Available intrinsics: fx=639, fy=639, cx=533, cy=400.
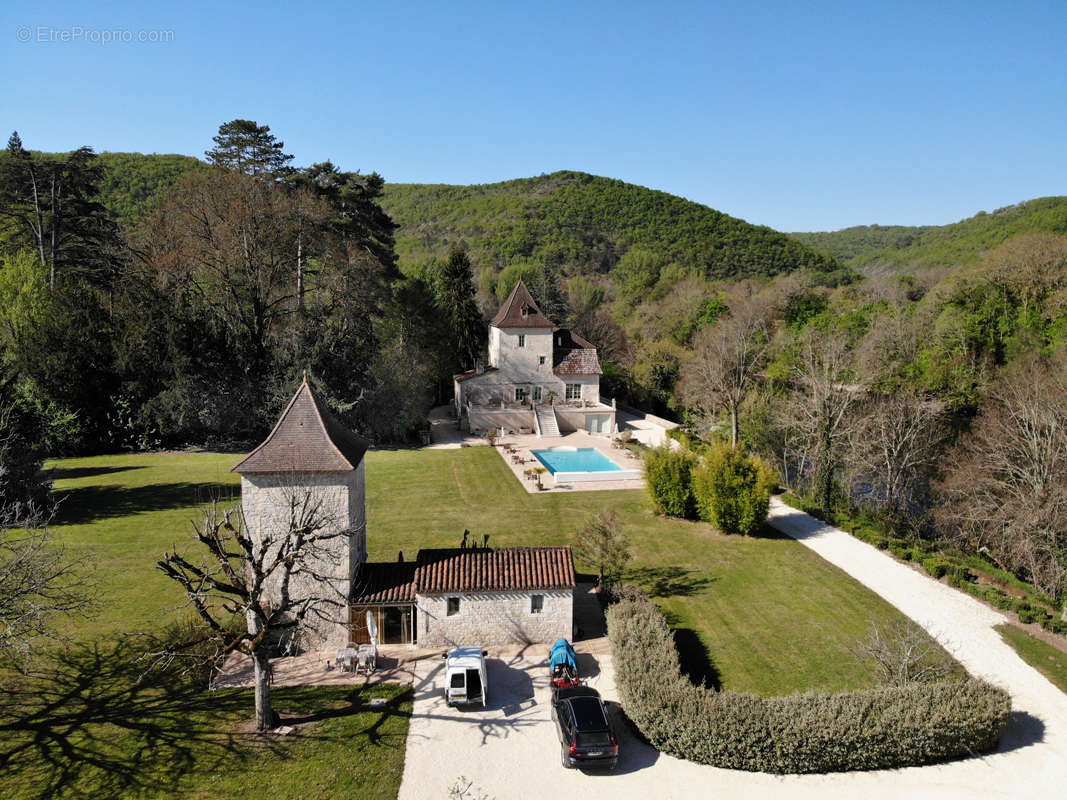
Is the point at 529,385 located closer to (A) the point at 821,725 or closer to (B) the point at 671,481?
(B) the point at 671,481

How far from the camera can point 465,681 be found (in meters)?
14.9

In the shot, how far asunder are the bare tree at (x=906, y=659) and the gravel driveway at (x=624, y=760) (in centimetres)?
93

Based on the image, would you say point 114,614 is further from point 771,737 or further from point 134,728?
point 771,737

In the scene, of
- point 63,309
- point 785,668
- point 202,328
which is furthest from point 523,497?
point 63,309

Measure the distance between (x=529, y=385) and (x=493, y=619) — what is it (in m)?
29.7

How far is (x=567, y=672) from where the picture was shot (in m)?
15.8

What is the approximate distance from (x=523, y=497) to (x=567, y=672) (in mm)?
15618

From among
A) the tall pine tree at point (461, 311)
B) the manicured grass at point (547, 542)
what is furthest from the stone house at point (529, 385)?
the tall pine tree at point (461, 311)

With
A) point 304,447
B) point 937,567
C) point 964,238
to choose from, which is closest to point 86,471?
point 304,447

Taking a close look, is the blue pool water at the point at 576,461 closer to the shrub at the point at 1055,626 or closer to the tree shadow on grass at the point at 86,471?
the shrub at the point at 1055,626

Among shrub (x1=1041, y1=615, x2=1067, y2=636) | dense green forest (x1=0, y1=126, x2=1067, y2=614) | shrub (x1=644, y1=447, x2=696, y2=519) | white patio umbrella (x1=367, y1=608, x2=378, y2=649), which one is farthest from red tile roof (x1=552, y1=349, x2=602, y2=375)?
white patio umbrella (x1=367, y1=608, x2=378, y2=649)

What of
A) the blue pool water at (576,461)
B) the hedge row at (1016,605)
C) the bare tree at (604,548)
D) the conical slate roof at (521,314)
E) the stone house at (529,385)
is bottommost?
the hedge row at (1016,605)

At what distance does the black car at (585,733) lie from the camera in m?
12.7

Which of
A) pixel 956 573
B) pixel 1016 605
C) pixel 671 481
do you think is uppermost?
pixel 671 481
